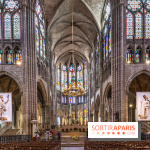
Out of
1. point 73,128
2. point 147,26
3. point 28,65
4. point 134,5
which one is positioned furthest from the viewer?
point 73,128

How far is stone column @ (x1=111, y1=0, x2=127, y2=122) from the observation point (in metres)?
25.5

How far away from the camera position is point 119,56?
26453mm

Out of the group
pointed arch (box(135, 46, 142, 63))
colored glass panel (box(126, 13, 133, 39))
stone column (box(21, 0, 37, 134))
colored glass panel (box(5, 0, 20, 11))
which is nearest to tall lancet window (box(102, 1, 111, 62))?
colored glass panel (box(126, 13, 133, 39))

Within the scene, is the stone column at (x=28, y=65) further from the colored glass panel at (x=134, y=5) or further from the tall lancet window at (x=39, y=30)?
the colored glass panel at (x=134, y=5)

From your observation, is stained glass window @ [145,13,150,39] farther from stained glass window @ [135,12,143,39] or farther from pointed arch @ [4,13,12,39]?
pointed arch @ [4,13,12,39]

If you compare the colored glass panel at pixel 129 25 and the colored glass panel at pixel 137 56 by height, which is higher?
the colored glass panel at pixel 129 25

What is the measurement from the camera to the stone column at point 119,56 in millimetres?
25453

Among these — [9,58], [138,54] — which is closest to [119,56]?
[138,54]

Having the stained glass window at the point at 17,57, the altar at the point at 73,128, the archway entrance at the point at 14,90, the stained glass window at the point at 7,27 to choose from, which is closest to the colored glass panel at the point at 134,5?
the stained glass window at the point at 17,57

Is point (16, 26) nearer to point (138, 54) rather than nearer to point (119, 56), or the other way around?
point (119, 56)

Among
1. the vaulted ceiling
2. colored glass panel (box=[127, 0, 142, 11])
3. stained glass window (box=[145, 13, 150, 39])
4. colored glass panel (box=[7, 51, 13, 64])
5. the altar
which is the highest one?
the vaulted ceiling

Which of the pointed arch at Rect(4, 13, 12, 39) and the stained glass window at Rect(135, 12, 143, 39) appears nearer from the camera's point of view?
the stained glass window at Rect(135, 12, 143, 39)

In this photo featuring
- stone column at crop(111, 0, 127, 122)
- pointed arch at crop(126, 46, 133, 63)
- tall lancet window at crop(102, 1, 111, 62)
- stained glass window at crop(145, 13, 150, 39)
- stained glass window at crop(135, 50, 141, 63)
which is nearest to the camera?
stone column at crop(111, 0, 127, 122)

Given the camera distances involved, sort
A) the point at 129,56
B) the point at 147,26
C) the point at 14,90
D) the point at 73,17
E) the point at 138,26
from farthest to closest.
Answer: the point at 73,17 → the point at 14,90 → the point at 138,26 → the point at 147,26 → the point at 129,56
